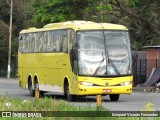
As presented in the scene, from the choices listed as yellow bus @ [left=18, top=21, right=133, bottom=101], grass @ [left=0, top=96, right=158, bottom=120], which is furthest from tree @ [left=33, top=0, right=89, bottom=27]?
grass @ [left=0, top=96, right=158, bottom=120]

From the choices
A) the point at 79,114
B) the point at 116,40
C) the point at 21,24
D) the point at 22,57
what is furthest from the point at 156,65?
the point at 21,24

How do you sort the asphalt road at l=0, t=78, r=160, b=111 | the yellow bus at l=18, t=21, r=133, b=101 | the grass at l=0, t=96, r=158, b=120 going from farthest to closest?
the yellow bus at l=18, t=21, r=133, b=101, the asphalt road at l=0, t=78, r=160, b=111, the grass at l=0, t=96, r=158, b=120

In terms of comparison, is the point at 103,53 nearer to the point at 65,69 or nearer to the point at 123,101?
the point at 65,69

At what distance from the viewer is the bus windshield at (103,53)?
75.1ft

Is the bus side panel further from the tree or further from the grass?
the tree

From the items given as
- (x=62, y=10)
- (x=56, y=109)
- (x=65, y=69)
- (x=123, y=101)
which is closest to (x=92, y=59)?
(x=65, y=69)

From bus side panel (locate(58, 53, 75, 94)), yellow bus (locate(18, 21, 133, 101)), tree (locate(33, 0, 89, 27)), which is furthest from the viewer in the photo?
tree (locate(33, 0, 89, 27))

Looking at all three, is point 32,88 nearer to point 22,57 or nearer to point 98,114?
point 22,57

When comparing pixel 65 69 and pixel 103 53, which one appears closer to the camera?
pixel 103 53

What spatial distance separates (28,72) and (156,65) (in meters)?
12.4

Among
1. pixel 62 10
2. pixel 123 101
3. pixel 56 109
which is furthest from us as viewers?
pixel 62 10

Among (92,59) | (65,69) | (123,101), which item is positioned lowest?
(123,101)

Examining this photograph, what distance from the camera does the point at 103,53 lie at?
908 inches

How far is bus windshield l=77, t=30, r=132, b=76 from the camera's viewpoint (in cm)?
2289
